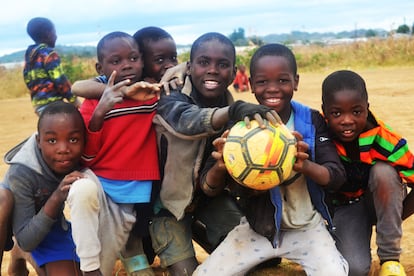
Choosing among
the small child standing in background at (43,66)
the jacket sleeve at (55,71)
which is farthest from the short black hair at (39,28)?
the jacket sleeve at (55,71)

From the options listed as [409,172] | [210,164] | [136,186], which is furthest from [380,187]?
[136,186]

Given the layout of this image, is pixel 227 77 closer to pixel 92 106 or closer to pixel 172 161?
pixel 172 161

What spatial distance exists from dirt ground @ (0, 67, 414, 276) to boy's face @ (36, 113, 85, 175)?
134cm

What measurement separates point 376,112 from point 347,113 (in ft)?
26.8

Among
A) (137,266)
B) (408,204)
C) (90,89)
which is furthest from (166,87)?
(408,204)

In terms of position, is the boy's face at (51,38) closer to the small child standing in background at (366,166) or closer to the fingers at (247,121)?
the small child standing in background at (366,166)

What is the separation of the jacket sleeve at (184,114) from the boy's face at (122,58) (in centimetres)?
28

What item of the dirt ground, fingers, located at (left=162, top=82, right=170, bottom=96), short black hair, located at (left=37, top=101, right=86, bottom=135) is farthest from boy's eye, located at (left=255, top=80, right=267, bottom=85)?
the dirt ground

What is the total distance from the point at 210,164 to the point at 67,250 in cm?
117

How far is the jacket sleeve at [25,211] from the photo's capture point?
3359 mm

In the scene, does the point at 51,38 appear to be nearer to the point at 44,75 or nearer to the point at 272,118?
the point at 44,75

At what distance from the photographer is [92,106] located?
370cm

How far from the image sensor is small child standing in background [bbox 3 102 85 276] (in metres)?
3.35

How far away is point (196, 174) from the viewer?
3.58 metres
